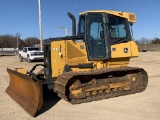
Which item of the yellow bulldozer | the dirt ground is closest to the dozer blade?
the yellow bulldozer

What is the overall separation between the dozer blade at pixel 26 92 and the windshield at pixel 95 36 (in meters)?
2.37

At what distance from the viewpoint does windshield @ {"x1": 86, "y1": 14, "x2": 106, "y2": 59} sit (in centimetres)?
904

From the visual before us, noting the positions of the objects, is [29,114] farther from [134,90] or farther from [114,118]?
[134,90]

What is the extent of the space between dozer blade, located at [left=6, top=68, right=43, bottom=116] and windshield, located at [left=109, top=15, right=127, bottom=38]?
11.0ft

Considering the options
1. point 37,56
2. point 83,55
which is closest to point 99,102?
point 83,55

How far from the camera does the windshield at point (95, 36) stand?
9039mm

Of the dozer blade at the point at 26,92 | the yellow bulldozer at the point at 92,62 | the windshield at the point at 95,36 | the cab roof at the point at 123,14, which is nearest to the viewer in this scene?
the dozer blade at the point at 26,92

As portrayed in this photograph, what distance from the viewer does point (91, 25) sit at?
29.8 feet

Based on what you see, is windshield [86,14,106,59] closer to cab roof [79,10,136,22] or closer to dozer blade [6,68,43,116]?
cab roof [79,10,136,22]

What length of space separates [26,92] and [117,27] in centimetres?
393

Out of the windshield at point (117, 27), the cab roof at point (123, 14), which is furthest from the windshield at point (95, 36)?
the windshield at point (117, 27)

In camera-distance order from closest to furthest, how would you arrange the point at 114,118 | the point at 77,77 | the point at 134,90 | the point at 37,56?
1. the point at 114,118
2. the point at 77,77
3. the point at 134,90
4. the point at 37,56

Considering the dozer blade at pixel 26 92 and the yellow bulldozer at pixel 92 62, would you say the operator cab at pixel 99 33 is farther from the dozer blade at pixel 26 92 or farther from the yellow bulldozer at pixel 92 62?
the dozer blade at pixel 26 92

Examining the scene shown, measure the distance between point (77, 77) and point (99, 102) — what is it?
111cm
